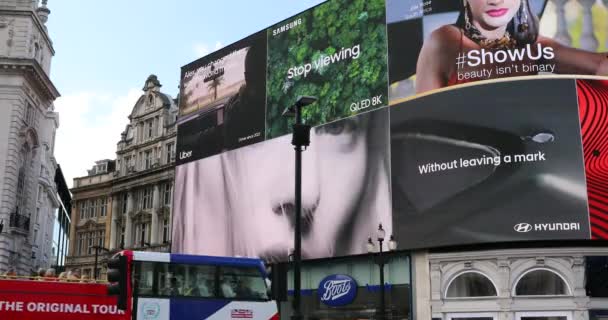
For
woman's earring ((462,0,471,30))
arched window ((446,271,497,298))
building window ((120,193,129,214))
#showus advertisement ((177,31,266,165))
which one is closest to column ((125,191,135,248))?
building window ((120,193,129,214))

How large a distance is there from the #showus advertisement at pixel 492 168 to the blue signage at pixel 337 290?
448 centimetres

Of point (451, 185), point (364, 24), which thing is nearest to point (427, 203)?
point (451, 185)

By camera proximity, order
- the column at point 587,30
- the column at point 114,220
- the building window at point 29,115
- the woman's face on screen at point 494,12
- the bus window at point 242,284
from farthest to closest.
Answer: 1. the column at point 114,220
2. the building window at point 29,115
3. the woman's face on screen at point 494,12
4. the column at point 587,30
5. the bus window at point 242,284

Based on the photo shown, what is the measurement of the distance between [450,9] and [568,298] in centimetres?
1488

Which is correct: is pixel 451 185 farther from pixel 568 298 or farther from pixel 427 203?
pixel 568 298

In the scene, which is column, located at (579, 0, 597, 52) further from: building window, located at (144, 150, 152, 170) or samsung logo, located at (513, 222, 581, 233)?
building window, located at (144, 150, 152, 170)

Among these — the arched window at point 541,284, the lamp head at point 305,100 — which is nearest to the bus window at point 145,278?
the lamp head at point 305,100

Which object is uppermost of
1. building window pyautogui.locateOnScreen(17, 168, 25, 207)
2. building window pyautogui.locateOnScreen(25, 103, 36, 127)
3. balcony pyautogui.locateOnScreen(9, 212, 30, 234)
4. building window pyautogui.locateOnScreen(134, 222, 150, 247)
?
building window pyautogui.locateOnScreen(25, 103, 36, 127)

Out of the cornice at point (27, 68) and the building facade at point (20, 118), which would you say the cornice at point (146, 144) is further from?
the cornice at point (27, 68)

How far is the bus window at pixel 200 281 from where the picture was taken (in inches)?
830

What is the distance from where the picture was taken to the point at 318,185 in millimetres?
40375

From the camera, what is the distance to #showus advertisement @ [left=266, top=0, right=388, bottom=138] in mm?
39344

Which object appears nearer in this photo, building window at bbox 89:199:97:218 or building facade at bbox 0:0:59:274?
building facade at bbox 0:0:59:274

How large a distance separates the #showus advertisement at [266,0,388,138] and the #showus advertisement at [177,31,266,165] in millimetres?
1143
